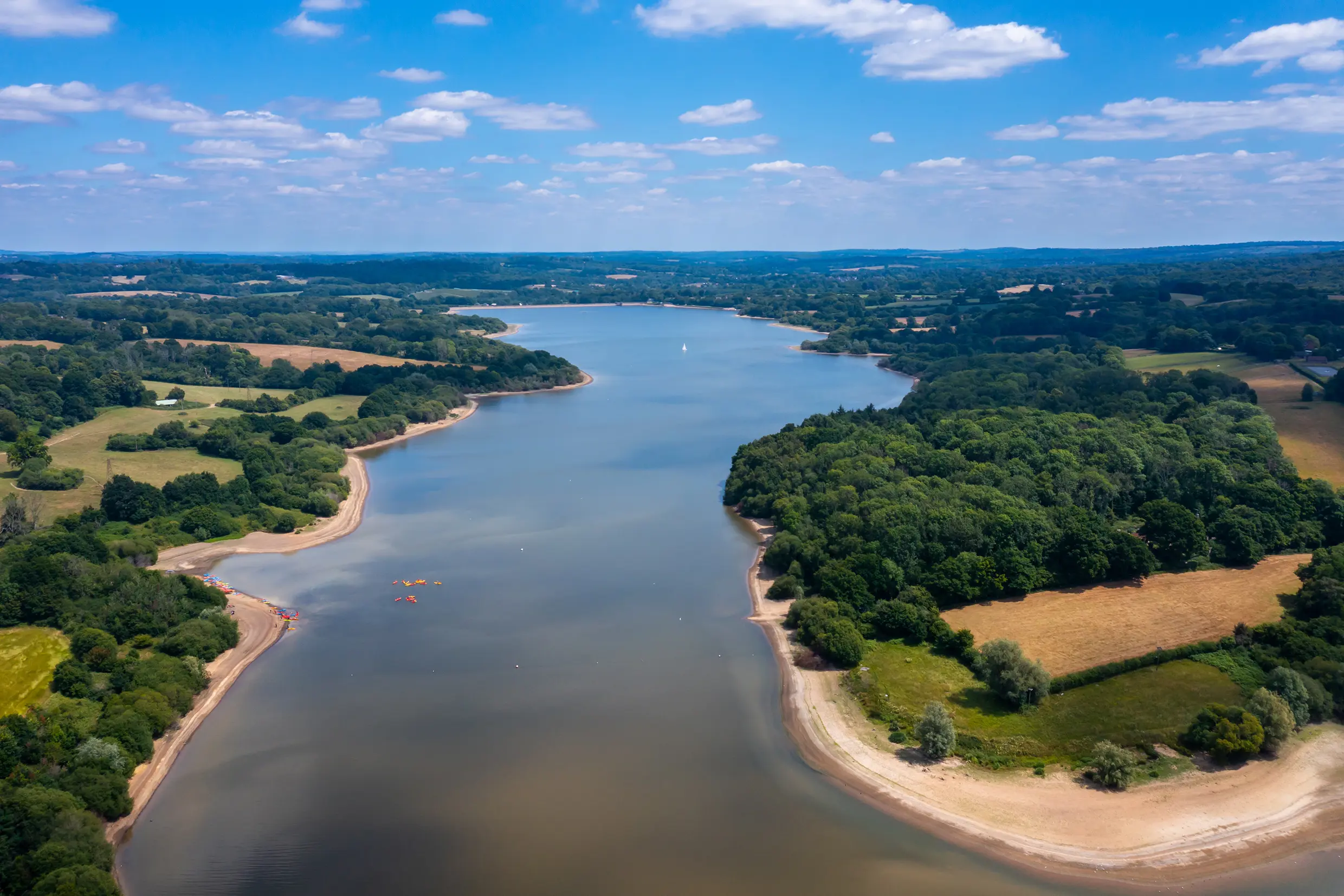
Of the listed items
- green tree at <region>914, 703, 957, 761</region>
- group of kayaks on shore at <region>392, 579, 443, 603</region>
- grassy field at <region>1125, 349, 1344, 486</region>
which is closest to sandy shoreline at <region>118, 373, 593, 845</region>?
group of kayaks on shore at <region>392, 579, 443, 603</region>

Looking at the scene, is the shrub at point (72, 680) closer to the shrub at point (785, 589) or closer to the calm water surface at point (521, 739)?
the calm water surface at point (521, 739)

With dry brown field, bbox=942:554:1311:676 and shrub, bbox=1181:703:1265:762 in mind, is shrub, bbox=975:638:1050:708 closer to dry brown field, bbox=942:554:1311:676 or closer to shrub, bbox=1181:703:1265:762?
dry brown field, bbox=942:554:1311:676

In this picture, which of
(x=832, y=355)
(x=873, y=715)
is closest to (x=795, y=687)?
(x=873, y=715)

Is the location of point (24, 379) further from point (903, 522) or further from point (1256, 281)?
point (1256, 281)

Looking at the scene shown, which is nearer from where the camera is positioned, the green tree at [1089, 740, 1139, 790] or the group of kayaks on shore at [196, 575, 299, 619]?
the green tree at [1089, 740, 1139, 790]

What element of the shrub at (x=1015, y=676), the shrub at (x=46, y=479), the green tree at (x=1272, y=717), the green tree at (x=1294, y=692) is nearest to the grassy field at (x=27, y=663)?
the shrub at (x=46, y=479)

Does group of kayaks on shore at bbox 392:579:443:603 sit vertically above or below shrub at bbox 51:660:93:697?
below
